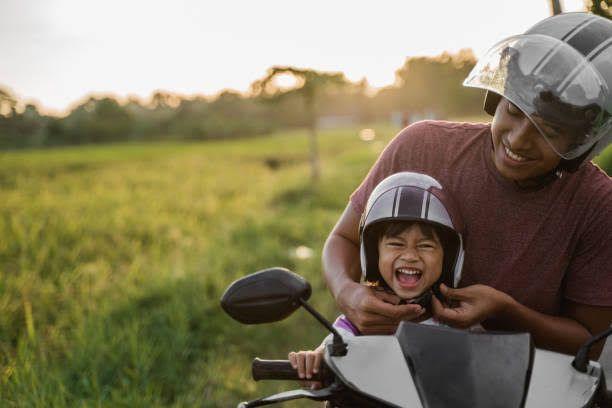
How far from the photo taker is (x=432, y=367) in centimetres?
127

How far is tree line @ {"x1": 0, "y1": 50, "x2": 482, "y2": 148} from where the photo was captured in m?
13.1

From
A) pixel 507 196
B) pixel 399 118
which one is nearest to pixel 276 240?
pixel 507 196

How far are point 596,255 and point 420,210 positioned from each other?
688mm

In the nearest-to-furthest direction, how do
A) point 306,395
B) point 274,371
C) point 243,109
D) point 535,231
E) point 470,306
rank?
point 306,395 → point 274,371 → point 470,306 → point 535,231 → point 243,109

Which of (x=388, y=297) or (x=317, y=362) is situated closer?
(x=317, y=362)

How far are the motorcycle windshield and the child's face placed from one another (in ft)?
1.64

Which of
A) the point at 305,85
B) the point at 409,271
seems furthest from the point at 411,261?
the point at 305,85

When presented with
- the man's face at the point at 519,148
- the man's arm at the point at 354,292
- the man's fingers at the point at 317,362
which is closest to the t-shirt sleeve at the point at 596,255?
the man's face at the point at 519,148

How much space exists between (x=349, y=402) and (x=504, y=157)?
1.04 meters

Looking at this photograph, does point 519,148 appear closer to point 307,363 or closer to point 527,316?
point 527,316

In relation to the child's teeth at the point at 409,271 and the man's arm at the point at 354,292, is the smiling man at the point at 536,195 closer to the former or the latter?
the man's arm at the point at 354,292

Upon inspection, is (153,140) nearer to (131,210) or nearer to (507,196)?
(131,210)

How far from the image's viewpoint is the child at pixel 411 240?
1788 mm

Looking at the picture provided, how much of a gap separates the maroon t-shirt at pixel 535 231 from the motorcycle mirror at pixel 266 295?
876 mm
